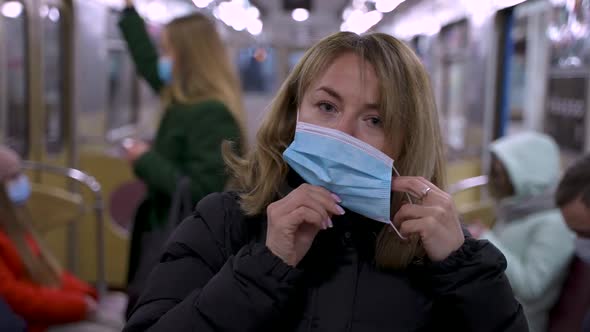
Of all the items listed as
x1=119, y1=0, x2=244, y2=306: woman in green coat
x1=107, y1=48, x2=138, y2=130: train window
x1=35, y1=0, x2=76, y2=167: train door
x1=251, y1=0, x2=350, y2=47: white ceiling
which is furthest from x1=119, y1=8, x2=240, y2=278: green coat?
x1=107, y1=48, x2=138, y2=130: train window

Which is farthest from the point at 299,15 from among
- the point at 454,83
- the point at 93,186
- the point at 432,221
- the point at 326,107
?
the point at 432,221

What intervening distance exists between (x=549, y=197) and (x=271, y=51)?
8.16m

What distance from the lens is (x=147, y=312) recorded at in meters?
1.22

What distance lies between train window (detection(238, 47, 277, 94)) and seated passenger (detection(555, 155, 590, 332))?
8.41 meters

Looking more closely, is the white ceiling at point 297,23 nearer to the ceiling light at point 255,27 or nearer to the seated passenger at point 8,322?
the ceiling light at point 255,27

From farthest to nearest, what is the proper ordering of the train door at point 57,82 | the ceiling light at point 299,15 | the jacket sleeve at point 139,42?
the ceiling light at point 299,15 → the train door at point 57,82 → the jacket sleeve at point 139,42

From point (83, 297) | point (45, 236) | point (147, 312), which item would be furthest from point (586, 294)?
point (45, 236)

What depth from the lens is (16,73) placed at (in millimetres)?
4363

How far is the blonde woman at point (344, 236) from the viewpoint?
3.73 feet

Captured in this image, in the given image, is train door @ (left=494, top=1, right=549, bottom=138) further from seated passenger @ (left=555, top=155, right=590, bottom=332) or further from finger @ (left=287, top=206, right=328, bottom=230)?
finger @ (left=287, top=206, right=328, bottom=230)

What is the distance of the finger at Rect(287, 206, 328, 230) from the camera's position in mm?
1112

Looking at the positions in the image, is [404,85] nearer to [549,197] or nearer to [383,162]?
[383,162]

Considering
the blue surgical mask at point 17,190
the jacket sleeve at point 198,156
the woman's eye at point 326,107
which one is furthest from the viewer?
the blue surgical mask at point 17,190

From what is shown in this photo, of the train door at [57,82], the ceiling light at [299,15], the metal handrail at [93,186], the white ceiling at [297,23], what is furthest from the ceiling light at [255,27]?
the metal handrail at [93,186]
